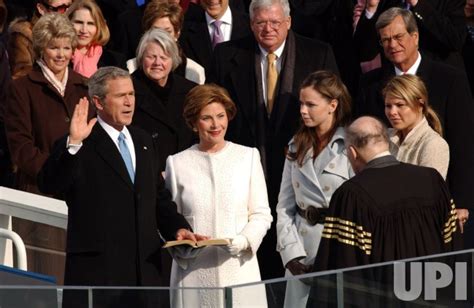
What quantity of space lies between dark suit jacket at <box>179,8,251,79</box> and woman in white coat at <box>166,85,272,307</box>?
248 centimetres

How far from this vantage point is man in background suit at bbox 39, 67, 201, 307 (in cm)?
980

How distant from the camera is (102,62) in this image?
12.9 metres

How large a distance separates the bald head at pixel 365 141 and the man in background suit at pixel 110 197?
120cm

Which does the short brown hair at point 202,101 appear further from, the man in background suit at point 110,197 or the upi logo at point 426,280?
the upi logo at point 426,280

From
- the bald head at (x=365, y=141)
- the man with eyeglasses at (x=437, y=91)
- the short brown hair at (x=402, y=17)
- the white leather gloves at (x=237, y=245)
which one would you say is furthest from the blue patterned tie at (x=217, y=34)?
the bald head at (x=365, y=141)

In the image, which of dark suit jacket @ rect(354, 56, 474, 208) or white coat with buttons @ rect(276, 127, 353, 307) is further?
dark suit jacket @ rect(354, 56, 474, 208)

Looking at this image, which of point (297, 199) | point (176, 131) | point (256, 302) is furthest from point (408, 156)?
point (256, 302)

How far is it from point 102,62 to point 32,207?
2030 millimetres

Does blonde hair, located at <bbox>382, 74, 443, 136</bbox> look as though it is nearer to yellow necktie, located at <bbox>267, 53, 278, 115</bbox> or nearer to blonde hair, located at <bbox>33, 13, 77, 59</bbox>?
yellow necktie, located at <bbox>267, 53, 278, 115</bbox>

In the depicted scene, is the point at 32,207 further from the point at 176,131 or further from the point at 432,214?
the point at 432,214

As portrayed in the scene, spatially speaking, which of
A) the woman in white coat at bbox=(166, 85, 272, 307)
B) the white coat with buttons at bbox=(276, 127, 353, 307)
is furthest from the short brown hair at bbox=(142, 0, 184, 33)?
the white coat with buttons at bbox=(276, 127, 353, 307)

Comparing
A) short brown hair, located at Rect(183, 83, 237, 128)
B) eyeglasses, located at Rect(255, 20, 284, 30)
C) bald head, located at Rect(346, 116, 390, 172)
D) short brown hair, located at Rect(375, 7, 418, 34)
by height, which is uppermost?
eyeglasses, located at Rect(255, 20, 284, 30)

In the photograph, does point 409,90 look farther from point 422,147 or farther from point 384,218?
point 384,218

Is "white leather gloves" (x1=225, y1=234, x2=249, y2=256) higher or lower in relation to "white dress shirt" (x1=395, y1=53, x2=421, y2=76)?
lower
